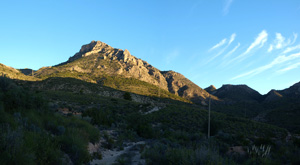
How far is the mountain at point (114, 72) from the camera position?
8475 cm

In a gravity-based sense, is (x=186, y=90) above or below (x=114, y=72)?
below

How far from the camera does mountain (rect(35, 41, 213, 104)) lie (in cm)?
8475

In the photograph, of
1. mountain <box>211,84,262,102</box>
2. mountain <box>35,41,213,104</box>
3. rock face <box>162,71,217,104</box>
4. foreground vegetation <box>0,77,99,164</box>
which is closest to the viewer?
foreground vegetation <box>0,77,99,164</box>

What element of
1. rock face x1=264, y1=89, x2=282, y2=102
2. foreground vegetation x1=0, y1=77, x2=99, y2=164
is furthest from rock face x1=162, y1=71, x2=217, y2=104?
foreground vegetation x1=0, y1=77, x2=99, y2=164

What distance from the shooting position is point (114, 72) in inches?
3861

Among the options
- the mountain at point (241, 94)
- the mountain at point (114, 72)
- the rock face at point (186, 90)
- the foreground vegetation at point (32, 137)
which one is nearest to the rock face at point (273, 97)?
the mountain at point (241, 94)

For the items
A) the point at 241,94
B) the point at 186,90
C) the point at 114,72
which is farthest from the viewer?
the point at 186,90

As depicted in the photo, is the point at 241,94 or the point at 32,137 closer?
the point at 32,137

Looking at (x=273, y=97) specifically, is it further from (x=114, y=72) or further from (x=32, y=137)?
(x=32, y=137)

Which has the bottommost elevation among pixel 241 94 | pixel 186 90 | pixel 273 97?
pixel 273 97

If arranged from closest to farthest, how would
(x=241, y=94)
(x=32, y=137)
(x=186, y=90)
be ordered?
(x=32, y=137)
(x=241, y=94)
(x=186, y=90)

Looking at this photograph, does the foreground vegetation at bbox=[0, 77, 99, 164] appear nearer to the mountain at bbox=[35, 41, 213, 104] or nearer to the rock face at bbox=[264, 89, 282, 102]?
the mountain at bbox=[35, 41, 213, 104]

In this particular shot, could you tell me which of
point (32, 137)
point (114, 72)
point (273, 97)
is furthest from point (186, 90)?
point (32, 137)

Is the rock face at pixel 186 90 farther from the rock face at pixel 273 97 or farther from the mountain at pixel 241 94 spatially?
the rock face at pixel 273 97
